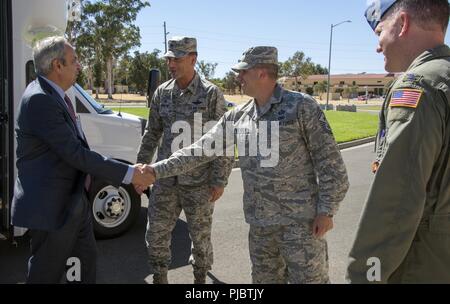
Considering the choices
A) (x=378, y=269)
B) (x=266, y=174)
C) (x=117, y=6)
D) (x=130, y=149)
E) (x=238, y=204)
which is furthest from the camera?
(x=117, y=6)

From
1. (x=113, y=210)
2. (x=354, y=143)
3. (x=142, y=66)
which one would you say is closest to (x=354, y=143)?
(x=354, y=143)

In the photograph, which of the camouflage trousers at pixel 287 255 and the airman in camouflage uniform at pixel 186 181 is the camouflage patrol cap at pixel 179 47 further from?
the camouflage trousers at pixel 287 255

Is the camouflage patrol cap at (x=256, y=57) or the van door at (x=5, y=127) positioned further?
the van door at (x=5, y=127)

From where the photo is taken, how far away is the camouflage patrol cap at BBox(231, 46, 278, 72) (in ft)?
9.90

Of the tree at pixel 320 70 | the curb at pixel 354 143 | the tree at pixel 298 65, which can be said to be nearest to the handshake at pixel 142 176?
the curb at pixel 354 143

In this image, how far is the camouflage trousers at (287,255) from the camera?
2.92m

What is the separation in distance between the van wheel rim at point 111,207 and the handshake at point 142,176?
7.34 feet

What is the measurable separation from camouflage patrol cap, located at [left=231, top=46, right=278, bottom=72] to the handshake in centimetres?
109

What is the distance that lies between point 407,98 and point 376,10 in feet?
1.58

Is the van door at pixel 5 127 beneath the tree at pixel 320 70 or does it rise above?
beneath
